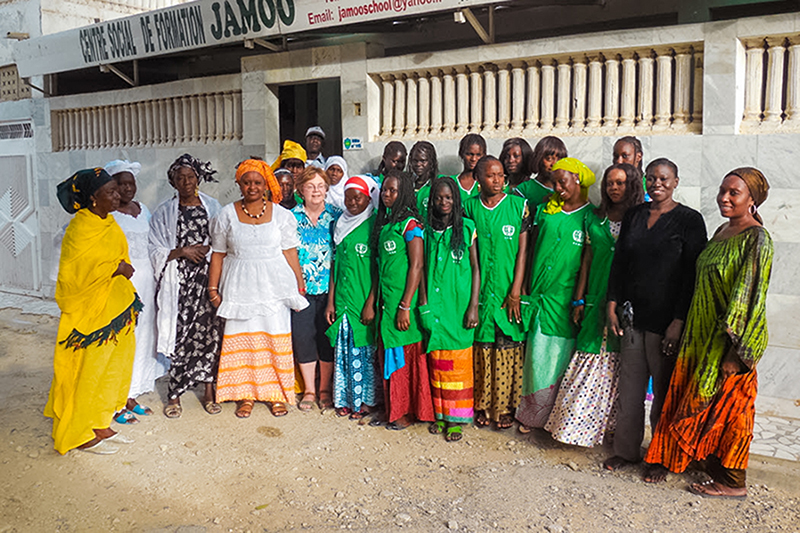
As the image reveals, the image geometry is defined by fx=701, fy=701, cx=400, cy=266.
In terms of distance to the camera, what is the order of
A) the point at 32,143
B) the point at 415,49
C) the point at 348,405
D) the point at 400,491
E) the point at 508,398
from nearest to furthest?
the point at 400,491, the point at 508,398, the point at 348,405, the point at 415,49, the point at 32,143

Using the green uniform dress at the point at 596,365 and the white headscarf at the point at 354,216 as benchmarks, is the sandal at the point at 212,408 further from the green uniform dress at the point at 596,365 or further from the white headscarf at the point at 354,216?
the green uniform dress at the point at 596,365

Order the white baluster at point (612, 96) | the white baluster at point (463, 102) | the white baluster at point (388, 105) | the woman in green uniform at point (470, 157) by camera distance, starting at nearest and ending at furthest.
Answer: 1. the woman in green uniform at point (470, 157)
2. the white baluster at point (612, 96)
3. the white baluster at point (463, 102)
4. the white baluster at point (388, 105)

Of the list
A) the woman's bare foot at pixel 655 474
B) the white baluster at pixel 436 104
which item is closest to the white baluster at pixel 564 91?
the white baluster at pixel 436 104

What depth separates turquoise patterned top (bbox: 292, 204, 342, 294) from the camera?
486 cm

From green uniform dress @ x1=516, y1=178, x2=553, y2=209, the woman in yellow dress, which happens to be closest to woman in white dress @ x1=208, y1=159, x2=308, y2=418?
the woman in yellow dress

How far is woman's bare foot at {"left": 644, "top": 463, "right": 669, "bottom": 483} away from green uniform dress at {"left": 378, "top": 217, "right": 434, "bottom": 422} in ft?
4.33

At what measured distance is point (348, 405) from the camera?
477cm

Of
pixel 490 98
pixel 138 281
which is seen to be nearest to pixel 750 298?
pixel 490 98

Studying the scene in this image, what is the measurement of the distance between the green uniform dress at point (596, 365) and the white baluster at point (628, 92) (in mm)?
1415

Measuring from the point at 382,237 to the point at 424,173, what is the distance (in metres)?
0.84

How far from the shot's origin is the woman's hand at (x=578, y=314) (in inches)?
158

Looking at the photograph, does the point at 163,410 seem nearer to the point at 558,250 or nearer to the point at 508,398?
the point at 508,398

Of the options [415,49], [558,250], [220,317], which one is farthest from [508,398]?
[415,49]

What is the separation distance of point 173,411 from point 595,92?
377 centimetres
